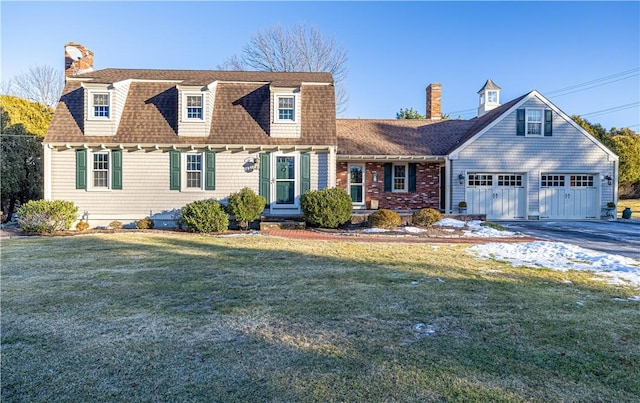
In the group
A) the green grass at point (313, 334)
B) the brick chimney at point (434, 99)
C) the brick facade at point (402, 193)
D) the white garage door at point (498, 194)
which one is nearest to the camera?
the green grass at point (313, 334)

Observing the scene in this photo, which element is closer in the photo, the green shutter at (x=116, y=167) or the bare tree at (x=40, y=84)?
the green shutter at (x=116, y=167)

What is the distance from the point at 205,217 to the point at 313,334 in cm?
898

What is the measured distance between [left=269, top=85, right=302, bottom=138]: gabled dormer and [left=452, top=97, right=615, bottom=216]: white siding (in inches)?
298

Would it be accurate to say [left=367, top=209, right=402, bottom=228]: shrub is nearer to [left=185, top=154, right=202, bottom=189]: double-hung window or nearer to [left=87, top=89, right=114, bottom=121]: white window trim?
[left=185, top=154, right=202, bottom=189]: double-hung window

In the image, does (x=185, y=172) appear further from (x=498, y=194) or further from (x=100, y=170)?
(x=498, y=194)

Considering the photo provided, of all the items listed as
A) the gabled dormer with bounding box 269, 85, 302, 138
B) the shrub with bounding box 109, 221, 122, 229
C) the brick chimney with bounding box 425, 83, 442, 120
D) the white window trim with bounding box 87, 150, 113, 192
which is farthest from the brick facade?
the white window trim with bounding box 87, 150, 113, 192

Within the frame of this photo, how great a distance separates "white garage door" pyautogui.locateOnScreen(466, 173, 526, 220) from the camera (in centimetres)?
1691

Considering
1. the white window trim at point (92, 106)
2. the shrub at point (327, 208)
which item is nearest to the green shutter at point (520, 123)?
the shrub at point (327, 208)

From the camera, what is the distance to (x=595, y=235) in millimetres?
11930

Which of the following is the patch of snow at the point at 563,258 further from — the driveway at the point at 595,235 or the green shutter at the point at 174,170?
the green shutter at the point at 174,170

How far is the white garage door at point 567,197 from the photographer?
1703 centimetres

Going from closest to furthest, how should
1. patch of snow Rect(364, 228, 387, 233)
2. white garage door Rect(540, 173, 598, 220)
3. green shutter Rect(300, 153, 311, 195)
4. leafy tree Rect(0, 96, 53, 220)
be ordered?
patch of snow Rect(364, 228, 387, 233)
green shutter Rect(300, 153, 311, 195)
white garage door Rect(540, 173, 598, 220)
leafy tree Rect(0, 96, 53, 220)

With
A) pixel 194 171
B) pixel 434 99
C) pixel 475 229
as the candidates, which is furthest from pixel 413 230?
pixel 434 99

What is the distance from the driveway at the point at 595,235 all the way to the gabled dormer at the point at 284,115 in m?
8.75
